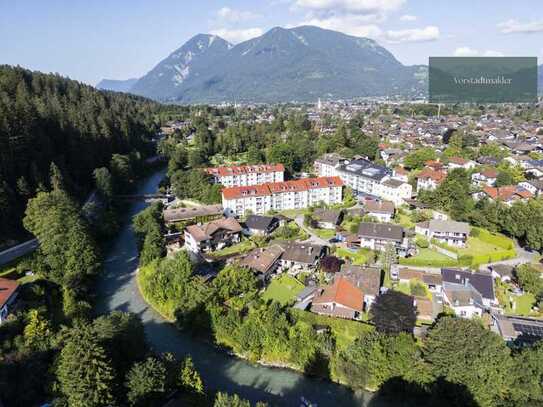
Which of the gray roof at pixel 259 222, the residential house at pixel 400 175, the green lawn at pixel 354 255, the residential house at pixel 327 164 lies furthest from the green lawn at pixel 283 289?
the residential house at pixel 327 164

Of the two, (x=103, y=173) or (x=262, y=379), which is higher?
(x=103, y=173)

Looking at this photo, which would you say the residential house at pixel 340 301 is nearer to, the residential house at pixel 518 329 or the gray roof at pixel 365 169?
the residential house at pixel 518 329


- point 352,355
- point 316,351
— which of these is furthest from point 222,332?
→ point 352,355

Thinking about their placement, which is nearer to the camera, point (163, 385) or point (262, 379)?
point (163, 385)

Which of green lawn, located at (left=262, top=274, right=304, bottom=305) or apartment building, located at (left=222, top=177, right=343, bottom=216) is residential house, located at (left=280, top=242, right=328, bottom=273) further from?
apartment building, located at (left=222, top=177, right=343, bottom=216)

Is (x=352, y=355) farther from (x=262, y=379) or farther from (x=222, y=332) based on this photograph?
(x=222, y=332)

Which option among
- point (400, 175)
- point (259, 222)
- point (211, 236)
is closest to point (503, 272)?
point (259, 222)
